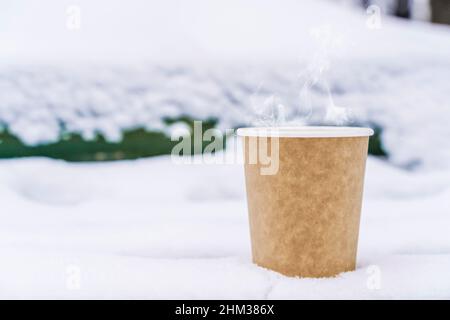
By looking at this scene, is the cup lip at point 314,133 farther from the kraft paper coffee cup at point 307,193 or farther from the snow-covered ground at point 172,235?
the snow-covered ground at point 172,235

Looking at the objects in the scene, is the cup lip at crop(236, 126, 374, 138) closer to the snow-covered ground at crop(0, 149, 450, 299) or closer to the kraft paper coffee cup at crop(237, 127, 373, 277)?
the kraft paper coffee cup at crop(237, 127, 373, 277)

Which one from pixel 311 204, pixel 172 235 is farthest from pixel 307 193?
pixel 172 235

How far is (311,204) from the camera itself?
0.89 metres

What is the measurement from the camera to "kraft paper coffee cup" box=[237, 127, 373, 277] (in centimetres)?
88

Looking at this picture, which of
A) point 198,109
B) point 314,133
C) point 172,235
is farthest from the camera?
point 198,109

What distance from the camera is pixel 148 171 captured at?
1865 millimetres

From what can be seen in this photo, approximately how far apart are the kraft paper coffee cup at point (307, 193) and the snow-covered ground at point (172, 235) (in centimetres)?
4

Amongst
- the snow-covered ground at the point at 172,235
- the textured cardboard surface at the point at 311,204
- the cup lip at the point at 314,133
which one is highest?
the cup lip at the point at 314,133

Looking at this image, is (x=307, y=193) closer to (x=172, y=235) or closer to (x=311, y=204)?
(x=311, y=204)

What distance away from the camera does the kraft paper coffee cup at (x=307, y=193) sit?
0.88m

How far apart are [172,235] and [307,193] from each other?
461mm

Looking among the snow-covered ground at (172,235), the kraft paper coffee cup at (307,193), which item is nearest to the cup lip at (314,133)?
the kraft paper coffee cup at (307,193)
